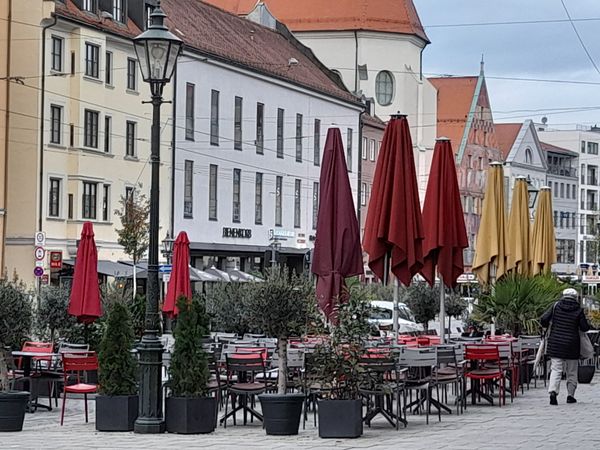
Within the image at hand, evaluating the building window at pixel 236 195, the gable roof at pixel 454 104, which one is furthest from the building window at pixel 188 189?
the gable roof at pixel 454 104

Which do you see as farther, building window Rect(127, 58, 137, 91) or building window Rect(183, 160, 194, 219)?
building window Rect(183, 160, 194, 219)

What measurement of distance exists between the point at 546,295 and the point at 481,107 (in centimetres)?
9000

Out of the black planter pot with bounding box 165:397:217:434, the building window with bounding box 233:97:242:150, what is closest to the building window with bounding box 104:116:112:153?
the building window with bounding box 233:97:242:150

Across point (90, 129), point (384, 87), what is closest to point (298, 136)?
point (384, 87)

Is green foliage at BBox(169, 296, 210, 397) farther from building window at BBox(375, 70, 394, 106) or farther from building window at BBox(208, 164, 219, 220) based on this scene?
building window at BBox(375, 70, 394, 106)

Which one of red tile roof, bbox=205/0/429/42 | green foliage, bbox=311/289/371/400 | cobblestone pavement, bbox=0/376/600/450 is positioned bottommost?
cobblestone pavement, bbox=0/376/600/450

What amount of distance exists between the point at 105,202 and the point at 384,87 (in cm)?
3804

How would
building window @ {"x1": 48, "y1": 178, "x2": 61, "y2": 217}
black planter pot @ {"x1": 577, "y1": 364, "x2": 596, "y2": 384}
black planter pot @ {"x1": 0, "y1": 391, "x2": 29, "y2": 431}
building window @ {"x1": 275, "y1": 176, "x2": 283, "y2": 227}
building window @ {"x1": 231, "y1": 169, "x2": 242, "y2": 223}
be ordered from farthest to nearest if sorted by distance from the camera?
1. building window @ {"x1": 275, "y1": 176, "x2": 283, "y2": 227}
2. building window @ {"x1": 231, "y1": 169, "x2": 242, "y2": 223}
3. building window @ {"x1": 48, "y1": 178, "x2": 61, "y2": 217}
4. black planter pot @ {"x1": 577, "y1": 364, "x2": 596, "y2": 384}
5. black planter pot @ {"x1": 0, "y1": 391, "x2": 29, "y2": 431}

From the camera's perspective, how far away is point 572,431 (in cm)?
1695

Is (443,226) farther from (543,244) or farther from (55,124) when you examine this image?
(55,124)

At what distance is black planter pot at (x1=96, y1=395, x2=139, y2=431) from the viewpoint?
17.6 meters

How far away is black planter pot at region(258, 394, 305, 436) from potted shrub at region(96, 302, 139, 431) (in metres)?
1.88

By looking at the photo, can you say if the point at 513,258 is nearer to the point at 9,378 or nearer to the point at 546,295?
the point at 546,295

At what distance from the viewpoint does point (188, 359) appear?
17.3m
